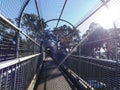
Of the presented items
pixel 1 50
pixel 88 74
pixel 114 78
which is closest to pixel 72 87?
pixel 88 74

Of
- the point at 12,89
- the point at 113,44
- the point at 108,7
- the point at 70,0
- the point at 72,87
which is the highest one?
the point at 70,0

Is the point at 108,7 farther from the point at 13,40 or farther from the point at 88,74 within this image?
the point at 13,40

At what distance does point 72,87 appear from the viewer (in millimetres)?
7285

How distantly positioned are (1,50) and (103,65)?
2515 mm

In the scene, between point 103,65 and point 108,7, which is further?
point 108,7

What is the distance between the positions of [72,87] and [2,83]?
4.62m

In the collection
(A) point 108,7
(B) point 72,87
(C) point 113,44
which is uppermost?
(A) point 108,7

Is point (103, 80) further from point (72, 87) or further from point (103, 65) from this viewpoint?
point (72, 87)

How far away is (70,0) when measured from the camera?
926 cm

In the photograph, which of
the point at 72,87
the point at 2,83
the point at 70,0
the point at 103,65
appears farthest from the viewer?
the point at 70,0

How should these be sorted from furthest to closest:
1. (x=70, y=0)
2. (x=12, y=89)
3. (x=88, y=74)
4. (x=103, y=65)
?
(x=70, y=0), (x=88, y=74), (x=103, y=65), (x=12, y=89)

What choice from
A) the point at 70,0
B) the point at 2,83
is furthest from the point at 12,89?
the point at 70,0

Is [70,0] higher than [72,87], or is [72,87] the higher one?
[70,0]

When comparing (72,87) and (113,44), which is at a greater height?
(113,44)
